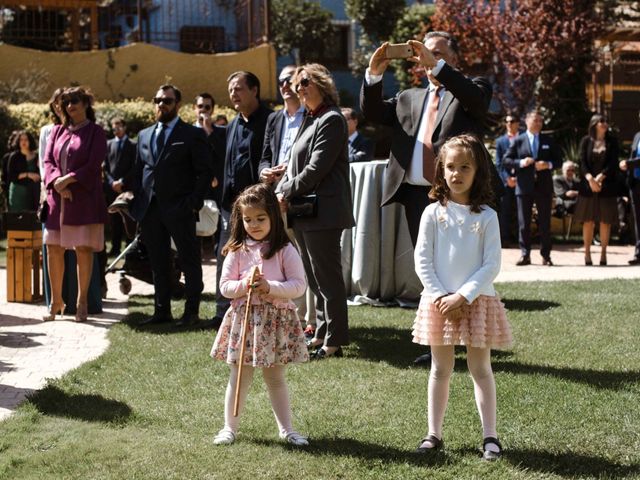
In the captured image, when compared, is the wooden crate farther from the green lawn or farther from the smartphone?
the smartphone

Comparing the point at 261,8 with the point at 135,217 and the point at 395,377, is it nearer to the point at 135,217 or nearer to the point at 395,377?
the point at 135,217

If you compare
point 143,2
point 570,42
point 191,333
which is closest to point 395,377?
point 191,333

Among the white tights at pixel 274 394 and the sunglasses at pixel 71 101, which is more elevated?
the sunglasses at pixel 71 101

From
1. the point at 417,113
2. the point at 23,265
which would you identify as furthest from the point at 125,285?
the point at 417,113

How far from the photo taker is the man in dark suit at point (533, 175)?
14.5m

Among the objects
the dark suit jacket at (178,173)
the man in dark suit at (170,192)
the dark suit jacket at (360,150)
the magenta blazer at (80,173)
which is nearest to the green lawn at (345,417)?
the man in dark suit at (170,192)

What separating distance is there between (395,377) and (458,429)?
1345 millimetres

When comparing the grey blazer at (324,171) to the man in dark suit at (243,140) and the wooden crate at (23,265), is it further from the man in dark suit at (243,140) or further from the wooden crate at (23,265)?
the wooden crate at (23,265)

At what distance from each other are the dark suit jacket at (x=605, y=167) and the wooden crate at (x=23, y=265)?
7.34 meters

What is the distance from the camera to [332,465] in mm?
5035

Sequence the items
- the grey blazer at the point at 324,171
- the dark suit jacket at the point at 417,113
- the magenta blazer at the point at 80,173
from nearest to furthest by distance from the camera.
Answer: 1. the dark suit jacket at the point at 417,113
2. the grey blazer at the point at 324,171
3. the magenta blazer at the point at 80,173

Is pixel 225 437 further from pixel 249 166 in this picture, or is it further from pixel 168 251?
pixel 168 251

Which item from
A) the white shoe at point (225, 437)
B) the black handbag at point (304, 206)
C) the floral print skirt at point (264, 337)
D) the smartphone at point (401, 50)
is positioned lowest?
the white shoe at point (225, 437)

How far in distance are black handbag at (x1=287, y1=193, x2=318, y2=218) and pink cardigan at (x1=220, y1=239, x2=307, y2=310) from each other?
1.93 metres
